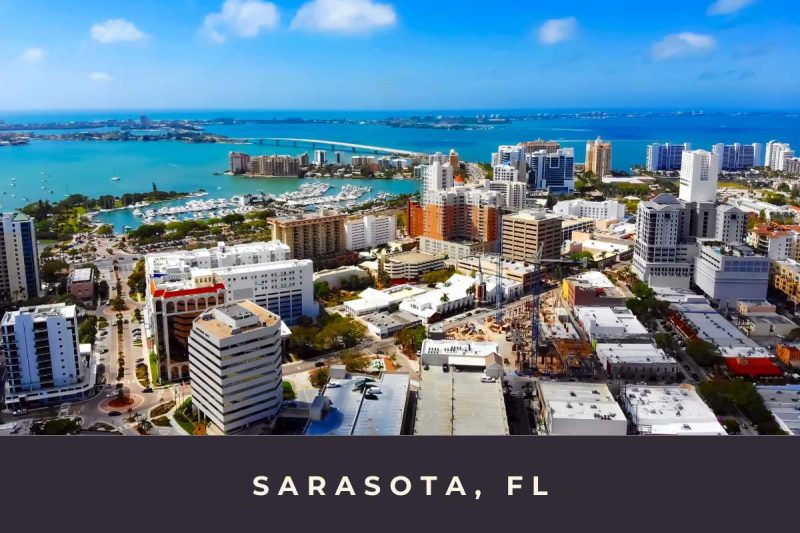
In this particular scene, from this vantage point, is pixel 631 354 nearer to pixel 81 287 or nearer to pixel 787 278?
pixel 787 278

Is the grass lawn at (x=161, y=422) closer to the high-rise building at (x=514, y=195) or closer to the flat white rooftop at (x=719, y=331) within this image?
the flat white rooftop at (x=719, y=331)

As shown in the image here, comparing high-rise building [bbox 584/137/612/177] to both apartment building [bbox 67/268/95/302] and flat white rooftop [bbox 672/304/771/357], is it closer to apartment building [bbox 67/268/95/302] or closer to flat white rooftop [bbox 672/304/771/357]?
flat white rooftop [bbox 672/304/771/357]

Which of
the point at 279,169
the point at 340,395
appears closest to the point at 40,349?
the point at 340,395

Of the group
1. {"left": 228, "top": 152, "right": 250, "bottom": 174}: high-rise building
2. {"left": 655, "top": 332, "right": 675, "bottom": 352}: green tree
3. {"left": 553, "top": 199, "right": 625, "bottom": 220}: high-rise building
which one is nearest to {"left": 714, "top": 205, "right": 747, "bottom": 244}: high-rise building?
{"left": 655, "top": 332, "right": 675, "bottom": 352}: green tree

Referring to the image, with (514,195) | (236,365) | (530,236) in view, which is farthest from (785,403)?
(514,195)

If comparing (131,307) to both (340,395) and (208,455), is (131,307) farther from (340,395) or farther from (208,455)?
(208,455)

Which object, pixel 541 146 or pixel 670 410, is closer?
pixel 670 410
